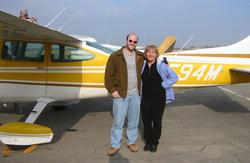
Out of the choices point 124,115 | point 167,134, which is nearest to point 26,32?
point 124,115

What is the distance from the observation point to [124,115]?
488 centimetres

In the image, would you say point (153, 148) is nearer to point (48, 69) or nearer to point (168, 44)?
point (48, 69)

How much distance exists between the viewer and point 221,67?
22.7 ft

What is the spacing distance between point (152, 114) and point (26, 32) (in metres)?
2.44

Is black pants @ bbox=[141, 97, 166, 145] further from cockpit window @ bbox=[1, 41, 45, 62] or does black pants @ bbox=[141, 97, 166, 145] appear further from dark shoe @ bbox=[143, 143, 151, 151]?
cockpit window @ bbox=[1, 41, 45, 62]

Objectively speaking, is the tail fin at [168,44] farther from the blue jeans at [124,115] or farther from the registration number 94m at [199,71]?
the blue jeans at [124,115]

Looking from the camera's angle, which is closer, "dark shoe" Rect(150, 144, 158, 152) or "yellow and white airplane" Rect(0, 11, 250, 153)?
"dark shoe" Rect(150, 144, 158, 152)

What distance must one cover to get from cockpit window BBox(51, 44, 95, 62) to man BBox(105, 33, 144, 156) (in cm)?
169

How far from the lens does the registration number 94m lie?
6760 millimetres

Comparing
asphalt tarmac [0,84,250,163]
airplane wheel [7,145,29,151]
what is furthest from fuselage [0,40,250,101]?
airplane wheel [7,145,29,151]

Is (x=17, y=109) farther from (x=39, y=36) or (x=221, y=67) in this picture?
(x=221, y=67)

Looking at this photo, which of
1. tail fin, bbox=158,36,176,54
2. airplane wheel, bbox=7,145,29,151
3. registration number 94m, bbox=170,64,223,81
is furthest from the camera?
tail fin, bbox=158,36,176,54

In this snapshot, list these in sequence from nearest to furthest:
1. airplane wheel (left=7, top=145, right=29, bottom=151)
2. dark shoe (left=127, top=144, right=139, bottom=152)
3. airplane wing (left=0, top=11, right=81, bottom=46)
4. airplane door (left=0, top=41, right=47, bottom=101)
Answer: airplane wing (left=0, top=11, right=81, bottom=46)
dark shoe (left=127, top=144, right=139, bottom=152)
airplane wheel (left=7, top=145, right=29, bottom=151)
airplane door (left=0, top=41, right=47, bottom=101)

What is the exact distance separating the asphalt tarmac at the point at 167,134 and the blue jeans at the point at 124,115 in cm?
21
